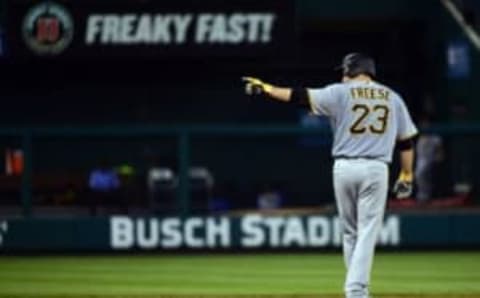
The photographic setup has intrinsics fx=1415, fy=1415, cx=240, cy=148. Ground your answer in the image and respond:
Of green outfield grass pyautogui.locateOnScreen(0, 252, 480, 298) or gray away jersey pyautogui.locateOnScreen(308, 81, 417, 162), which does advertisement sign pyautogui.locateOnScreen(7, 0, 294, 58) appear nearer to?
green outfield grass pyautogui.locateOnScreen(0, 252, 480, 298)

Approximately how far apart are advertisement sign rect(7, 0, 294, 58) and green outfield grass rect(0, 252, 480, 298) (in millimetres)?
4506

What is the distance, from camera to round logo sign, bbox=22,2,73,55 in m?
20.9

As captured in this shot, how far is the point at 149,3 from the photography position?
2112cm

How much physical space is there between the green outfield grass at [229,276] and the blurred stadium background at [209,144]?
0.15 ft

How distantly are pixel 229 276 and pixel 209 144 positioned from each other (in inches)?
171

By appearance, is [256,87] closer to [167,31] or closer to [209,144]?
[209,144]

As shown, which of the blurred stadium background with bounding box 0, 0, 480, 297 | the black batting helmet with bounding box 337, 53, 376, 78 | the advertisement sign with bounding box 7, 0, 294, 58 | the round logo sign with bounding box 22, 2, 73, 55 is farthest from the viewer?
the advertisement sign with bounding box 7, 0, 294, 58

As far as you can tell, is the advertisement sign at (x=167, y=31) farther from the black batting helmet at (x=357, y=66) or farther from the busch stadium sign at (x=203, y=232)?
the black batting helmet at (x=357, y=66)

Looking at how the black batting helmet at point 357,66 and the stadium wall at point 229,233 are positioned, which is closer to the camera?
the black batting helmet at point 357,66

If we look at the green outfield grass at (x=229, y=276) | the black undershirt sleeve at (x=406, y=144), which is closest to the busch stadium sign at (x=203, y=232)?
the green outfield grass at (x=229, y=276)

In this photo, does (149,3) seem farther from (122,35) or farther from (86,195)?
(86,195)

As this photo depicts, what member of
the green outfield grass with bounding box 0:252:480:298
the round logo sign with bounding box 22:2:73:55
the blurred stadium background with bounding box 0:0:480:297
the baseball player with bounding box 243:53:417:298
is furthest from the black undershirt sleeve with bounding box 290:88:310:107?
the round logo sign with bounding box 22:2:73:55

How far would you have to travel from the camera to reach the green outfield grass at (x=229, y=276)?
41.8 feet

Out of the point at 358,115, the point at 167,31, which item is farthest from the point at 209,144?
the point at 358,115
